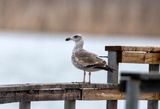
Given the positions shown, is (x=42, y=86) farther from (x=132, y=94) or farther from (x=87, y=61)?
(x=132, y=94)

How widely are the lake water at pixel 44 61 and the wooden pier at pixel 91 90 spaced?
660 centimetres

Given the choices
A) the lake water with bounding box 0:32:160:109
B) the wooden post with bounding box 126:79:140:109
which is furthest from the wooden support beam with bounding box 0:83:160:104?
the lake water with bounding box 0:32:160:109

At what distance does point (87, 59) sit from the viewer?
269 inches

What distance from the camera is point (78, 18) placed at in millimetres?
31812

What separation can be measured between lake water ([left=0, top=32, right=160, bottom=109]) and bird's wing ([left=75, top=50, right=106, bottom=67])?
6091 mm

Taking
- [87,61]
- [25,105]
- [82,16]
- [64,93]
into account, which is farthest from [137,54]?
[82,16]

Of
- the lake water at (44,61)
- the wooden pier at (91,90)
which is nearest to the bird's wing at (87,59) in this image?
the wooden pier at (91,90)

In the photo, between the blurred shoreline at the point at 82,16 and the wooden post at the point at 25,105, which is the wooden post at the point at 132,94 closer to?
the wooden post at the point at 25,105

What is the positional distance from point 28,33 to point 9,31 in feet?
9.44

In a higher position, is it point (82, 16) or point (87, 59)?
point (82, 16)

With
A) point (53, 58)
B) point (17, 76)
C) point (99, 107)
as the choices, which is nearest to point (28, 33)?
point (53, 58)

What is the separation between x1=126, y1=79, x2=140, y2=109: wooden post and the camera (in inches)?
131

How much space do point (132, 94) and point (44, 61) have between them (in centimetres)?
2229

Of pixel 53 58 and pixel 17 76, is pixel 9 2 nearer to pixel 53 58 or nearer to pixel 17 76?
pixel 53 58
